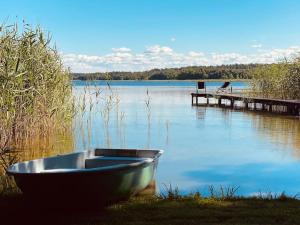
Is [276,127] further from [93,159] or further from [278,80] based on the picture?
[93,159]

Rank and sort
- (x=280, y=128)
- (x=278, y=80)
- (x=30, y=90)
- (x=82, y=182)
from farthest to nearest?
1. (x=278, y=80)
2. (x=280, y=128)
3. (x=30, y=90)
4. (x=82, y=182)

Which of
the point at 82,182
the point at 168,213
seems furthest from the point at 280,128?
the point at 82,182

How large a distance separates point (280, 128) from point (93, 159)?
1005 cm

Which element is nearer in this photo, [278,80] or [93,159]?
[93,159]

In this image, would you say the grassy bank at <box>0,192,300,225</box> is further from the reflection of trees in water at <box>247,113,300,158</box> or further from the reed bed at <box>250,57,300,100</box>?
the reed bed at <box>250,57,300,100</box>

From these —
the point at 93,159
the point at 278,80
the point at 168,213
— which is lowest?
the point at 168,213

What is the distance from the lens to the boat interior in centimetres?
616

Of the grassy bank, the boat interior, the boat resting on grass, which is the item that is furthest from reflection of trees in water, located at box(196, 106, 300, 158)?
the boat resting on grass

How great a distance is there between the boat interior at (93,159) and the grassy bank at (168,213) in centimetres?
57

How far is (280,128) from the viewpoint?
15625mm

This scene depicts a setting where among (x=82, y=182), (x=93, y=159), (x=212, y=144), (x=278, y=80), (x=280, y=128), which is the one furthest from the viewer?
(x=278, y=80)

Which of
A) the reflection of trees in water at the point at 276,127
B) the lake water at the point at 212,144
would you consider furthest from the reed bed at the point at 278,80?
the lake water at the point at 212,144

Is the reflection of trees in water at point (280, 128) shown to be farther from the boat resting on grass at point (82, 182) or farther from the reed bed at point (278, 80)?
the boat resting on grass at point (82, 182)

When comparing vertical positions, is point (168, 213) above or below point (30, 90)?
below
